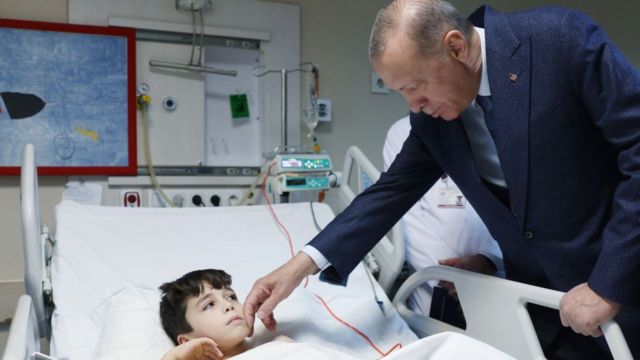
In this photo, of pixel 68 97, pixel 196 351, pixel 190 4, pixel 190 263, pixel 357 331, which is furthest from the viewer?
pixel 190 4

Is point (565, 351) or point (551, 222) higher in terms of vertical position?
point (551, 222)

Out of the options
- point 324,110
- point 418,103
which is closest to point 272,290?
point 418,103

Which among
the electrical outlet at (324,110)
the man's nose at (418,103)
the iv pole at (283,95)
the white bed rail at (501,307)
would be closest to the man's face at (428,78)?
the man's nose at (418,103)

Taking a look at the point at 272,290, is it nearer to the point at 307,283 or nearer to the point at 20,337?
the point at 307,283

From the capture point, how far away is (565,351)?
1424 mm

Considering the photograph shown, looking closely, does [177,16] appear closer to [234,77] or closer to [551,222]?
[234,77]

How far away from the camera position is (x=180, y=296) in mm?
1437

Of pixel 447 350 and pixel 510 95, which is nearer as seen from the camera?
pixel 447 350

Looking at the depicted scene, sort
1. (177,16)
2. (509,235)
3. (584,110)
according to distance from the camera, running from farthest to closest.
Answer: (177,16), (509,235), (584,110)

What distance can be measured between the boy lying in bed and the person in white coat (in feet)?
2.31

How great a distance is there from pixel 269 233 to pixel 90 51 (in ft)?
4.18

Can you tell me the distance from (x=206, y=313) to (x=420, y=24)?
2.96 ft

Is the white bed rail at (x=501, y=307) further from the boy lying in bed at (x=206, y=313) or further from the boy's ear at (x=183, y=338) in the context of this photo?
the boy's ear at (x=183, y=338)

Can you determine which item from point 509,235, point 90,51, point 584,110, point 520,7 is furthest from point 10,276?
point 520,7
